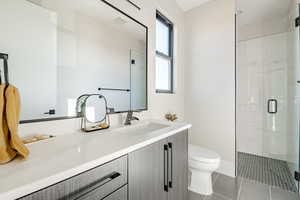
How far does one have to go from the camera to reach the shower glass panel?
2.30 m

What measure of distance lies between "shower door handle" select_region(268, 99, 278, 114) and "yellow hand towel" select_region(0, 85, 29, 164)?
3.25 m

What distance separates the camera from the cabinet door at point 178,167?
3.83 feet

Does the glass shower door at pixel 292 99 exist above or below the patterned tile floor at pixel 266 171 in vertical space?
above

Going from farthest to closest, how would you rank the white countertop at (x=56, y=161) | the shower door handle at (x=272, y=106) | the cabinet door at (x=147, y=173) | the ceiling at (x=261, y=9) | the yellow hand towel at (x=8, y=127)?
the shower door handle at (x=272, y=106), the ceiling at (x=261, y=9), the cabinet door at (x=147, y=173), the yellow hand towel at (x=8, y=127), the white countertop at (x=56, y=161)

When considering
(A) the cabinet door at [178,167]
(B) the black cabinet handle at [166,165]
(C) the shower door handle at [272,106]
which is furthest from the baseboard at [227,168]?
(B) the black cabinet handle at [166,165]

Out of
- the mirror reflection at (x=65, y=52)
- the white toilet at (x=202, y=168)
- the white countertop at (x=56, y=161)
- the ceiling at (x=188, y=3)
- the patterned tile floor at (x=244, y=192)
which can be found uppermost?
the ceiling at (x=188, y=3)

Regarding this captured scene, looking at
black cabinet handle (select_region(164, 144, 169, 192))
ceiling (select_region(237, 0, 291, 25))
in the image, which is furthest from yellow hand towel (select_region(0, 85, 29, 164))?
ceiling (select_region(237, 0, 291, 25))

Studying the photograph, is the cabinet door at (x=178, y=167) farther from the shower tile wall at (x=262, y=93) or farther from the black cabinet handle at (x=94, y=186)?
the shower tile wall at (x=262, y=93)

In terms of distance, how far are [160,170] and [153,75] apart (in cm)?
117

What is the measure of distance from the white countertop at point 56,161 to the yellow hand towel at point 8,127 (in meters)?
0.04

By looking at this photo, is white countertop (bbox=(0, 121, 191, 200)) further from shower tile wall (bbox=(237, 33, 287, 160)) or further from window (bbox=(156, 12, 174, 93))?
shower tile wall (bbox=(237, 33, 287, 160))

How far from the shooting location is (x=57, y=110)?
0.96 m

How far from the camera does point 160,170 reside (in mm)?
1033

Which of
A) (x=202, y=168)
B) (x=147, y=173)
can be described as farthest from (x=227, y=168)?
(x=147, y=173)
